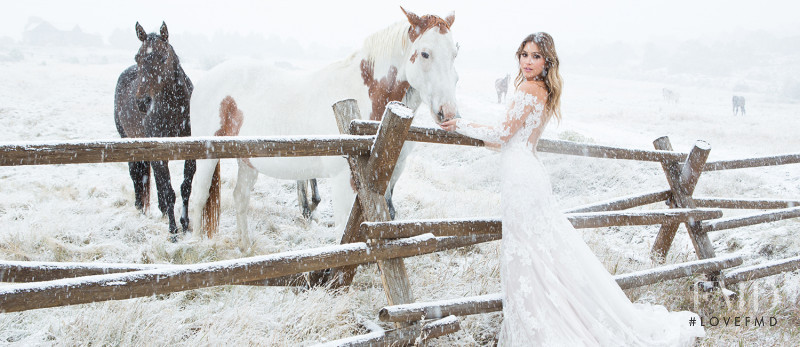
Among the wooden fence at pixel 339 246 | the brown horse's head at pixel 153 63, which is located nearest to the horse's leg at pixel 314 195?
the brown horse's head at pixel 153 63

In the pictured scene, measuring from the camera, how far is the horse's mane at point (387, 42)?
364cm

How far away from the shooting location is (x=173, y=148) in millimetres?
1969

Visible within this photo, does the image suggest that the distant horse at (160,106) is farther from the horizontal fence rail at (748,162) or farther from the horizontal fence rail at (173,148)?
the horizontal fence rail at (748,162)

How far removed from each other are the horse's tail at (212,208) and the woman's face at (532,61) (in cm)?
380

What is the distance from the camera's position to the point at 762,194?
823 centimetres

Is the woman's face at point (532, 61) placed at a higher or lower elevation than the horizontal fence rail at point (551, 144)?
higher

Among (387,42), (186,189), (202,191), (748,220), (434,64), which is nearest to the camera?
(434,64)

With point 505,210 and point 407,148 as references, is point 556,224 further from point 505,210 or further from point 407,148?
point 407,148

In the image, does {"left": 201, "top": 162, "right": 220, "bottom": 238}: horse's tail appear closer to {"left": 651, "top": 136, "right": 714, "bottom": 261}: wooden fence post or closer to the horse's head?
the horse's head

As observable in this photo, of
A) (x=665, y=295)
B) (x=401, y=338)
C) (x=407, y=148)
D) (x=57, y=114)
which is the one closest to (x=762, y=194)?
(x=665, y=295)

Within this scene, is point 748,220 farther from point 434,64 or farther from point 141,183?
point 141,183

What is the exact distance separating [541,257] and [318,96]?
2613 millimetres

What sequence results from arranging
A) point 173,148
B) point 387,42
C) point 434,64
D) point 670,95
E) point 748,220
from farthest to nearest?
point 670,95 < point 748,220 < point 387,42 < point 434,64 < point 173,148

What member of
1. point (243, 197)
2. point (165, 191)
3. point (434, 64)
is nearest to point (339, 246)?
point (434, 64)
